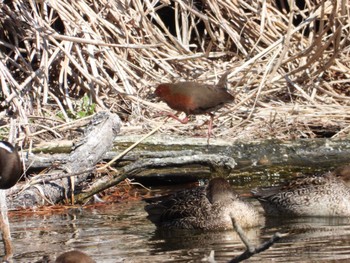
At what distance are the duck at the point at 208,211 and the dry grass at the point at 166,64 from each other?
1.98 metres

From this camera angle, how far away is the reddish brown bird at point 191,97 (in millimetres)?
8828

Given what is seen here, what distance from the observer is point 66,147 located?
31.6 feet

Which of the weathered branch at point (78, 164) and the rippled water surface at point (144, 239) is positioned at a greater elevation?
the weathered branch at point (78, 164)

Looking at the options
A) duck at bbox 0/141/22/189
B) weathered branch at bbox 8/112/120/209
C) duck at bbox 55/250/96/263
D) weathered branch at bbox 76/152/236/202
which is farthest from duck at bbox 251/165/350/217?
duck at bbox 55/250/96/263

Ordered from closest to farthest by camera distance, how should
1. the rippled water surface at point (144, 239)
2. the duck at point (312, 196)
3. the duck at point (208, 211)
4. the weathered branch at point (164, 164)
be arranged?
the rippled water surface at point (144, 239)
the duck at point (208, 211)
the duck at point (312, 196)
the weathered branch at point (164, 164)

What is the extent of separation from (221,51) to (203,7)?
62 centimetres

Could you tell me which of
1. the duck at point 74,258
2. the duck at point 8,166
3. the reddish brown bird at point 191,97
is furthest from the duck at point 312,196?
the duck at point 74,258

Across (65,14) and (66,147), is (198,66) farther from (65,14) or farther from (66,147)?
(66,147)

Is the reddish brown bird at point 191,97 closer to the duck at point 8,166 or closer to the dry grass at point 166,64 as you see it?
the dry grass at point 166,64

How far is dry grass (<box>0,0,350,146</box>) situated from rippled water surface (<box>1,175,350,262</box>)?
62.9 inches

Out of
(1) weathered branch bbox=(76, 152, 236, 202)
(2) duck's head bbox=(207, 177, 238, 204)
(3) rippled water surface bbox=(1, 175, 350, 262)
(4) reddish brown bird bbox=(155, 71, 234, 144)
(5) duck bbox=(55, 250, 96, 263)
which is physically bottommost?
(3) rippled water surface bbox=(1, 175, 350, 262)

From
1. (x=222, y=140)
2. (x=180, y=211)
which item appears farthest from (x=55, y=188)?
(x=222, y=140)

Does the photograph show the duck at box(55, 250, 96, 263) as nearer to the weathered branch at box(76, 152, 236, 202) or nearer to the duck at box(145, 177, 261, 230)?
the duck at box(145, 177, 261, 230)

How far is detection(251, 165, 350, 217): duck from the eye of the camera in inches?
347
